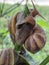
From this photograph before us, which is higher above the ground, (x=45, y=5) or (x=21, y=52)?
(x=21, y=52)

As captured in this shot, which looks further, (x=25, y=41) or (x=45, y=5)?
(x=45, y=5)

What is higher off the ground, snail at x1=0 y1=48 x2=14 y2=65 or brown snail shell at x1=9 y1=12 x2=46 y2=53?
brown snail shell at x1=9 y1=12 x2=46 y2=53

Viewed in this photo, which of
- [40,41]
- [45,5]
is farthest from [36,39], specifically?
[45,5]

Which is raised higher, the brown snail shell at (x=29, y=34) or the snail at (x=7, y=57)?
the brown snail shell at (x=29, y=34)

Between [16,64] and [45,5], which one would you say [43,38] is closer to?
[16,64]

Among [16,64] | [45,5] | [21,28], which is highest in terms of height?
[21,28]

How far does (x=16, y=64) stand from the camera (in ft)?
2.96

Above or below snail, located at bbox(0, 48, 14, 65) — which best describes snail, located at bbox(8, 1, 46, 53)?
above

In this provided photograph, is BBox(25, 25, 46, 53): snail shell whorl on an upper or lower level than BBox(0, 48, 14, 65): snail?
upper

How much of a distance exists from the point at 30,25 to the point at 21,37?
40 millimetres

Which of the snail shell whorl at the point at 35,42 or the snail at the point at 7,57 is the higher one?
the snail shell whorl at the point at 35,42

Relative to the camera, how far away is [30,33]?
2.82 feet

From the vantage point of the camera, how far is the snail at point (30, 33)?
84 cm

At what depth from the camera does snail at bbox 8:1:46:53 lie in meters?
0.84
